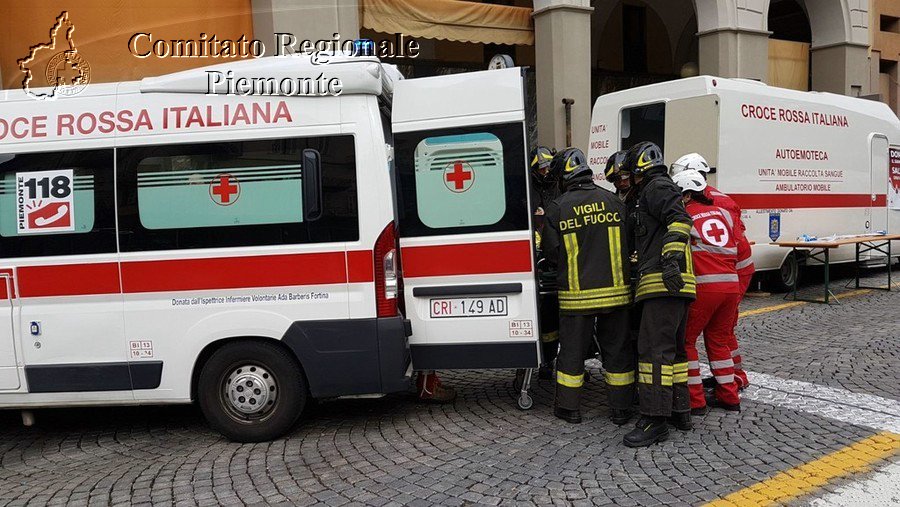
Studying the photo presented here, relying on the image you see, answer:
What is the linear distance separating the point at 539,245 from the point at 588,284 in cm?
51

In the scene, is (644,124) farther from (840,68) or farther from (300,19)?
(840,68)

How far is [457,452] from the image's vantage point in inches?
173

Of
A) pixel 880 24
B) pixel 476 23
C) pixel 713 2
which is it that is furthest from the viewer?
pixel 880 24

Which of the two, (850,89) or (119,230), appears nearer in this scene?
(119,230)

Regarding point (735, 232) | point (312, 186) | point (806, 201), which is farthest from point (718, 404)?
point (806, 201)

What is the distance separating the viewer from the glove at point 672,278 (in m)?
4.31

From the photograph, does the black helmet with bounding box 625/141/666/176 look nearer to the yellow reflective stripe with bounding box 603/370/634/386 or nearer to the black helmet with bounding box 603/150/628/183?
the black helmet with bounding box 603/150/628/183

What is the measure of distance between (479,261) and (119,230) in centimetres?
233

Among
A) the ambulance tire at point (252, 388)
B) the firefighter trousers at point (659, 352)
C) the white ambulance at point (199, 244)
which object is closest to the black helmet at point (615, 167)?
the white ambulance at point (199, 244)

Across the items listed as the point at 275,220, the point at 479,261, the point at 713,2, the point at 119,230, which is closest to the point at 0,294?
the point at 119,230

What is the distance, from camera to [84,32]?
9180 mm

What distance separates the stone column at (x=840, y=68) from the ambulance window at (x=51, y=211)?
1760cm

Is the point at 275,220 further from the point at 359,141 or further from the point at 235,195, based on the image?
the point at 359,141

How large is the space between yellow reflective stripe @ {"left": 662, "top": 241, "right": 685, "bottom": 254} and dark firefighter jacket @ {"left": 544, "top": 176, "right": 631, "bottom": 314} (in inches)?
15.2
